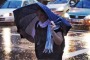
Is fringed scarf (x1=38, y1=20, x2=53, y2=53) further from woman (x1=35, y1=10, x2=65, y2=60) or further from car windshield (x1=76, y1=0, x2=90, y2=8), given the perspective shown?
car windshield (x1=76, y1=0, x2=90, y2=8)

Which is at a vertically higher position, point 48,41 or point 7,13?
point 48,41

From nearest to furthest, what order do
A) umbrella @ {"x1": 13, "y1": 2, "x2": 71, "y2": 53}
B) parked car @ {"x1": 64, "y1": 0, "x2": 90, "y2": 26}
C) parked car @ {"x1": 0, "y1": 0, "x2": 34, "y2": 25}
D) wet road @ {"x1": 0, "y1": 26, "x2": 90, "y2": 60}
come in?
umbrella @ {"x1": 13, "y1": 2, "x2": 71, "y2": 53}, wet road @ {"x1": 0, "y1": 26, "x2": 90, "y2": 60}, parked car @ {"x1": 64, "y1": 0, "x2": 90, "y2": 26}, parked car @ {"x1": 0, "y1": 0, "x2": 34, "y2": 25}

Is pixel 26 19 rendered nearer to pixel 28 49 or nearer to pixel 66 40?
pixel 28 49

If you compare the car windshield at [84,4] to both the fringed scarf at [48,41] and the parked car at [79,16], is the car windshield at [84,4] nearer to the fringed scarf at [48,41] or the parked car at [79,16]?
the parked car at [79,16]

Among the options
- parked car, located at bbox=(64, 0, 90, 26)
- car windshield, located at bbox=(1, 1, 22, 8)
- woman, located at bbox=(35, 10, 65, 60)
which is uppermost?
woman, located at bbox=(35, 10, 65, 60)

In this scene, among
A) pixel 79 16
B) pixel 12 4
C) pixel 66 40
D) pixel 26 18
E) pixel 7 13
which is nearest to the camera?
pixel 26 18

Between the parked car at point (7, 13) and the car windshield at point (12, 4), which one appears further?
the car windshield at point (12, 4)

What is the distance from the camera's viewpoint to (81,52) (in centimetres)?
1071

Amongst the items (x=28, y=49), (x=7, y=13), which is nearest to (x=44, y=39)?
(x=28, y=49)

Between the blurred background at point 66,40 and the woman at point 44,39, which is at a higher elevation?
the woman at point 44,39

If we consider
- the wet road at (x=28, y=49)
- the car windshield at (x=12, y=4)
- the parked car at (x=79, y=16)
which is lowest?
the car windshield at (x=12, y=4)

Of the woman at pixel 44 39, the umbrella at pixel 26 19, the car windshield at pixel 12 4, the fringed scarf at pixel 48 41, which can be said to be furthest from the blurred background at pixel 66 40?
the fringed scarf at pixel 48 41

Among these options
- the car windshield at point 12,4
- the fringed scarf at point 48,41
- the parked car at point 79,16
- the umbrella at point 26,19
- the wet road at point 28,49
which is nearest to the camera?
the fringed scarf at point 48,41

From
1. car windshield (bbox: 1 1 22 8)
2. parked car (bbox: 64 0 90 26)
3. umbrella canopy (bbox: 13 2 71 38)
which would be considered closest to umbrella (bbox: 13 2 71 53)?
umbrella canopy (bbox: 13 2 71 38)
